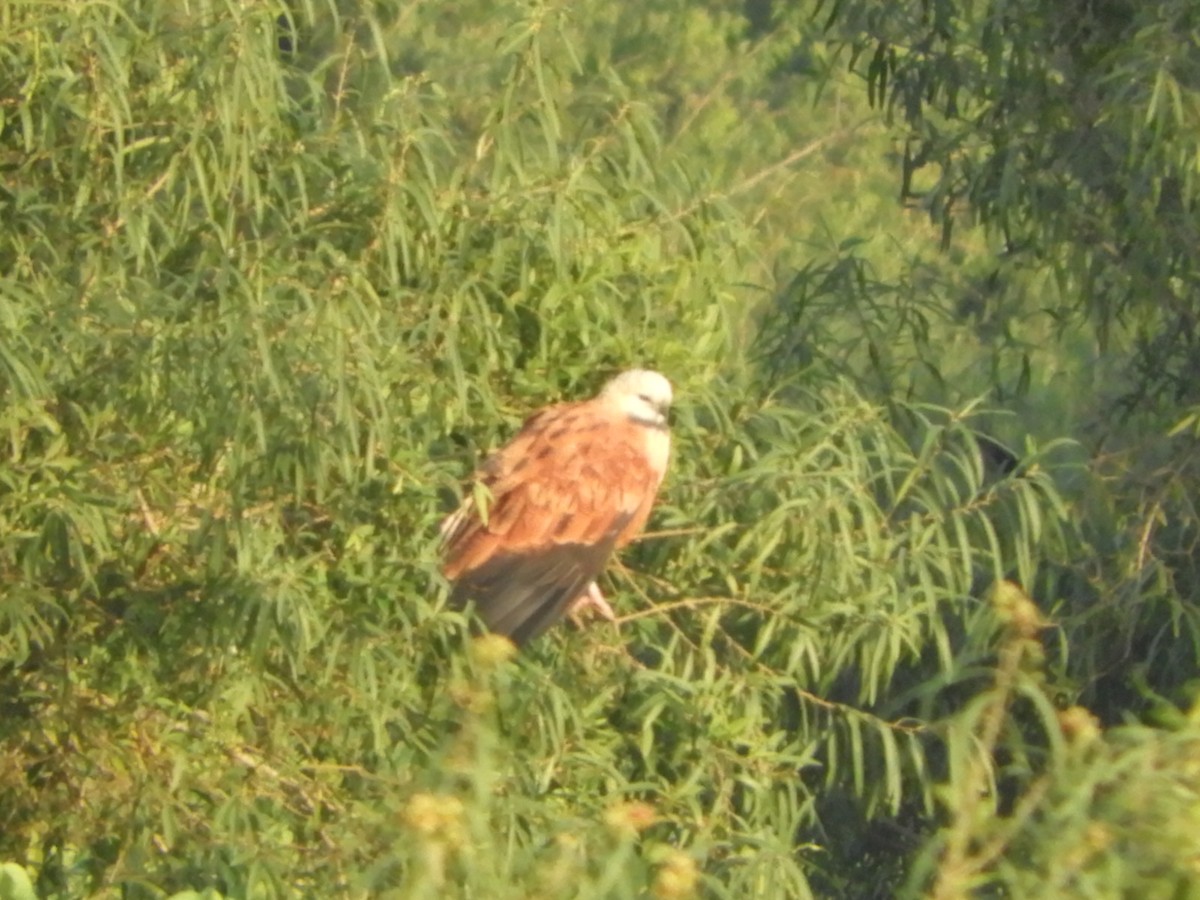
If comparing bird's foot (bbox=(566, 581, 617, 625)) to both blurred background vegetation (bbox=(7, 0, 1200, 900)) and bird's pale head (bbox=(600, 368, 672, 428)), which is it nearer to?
blurred background vegetation (bbox=(7, 0, 1200, 900))

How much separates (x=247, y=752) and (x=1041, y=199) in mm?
2262

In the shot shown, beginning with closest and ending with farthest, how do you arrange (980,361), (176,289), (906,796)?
(176,289) → (906,796) → (980,361)

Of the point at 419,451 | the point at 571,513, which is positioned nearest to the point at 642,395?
the point at 571,513

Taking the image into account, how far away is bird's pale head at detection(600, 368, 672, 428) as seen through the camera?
5188 mm

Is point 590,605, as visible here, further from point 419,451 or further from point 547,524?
point 419,451

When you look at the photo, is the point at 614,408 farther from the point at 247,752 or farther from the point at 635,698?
the point at 247,752

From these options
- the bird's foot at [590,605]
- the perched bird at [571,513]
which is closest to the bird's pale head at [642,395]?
the perched bird at [571,513]

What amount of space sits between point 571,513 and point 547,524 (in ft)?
0.19

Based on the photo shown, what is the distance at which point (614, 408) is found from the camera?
17.4 feet

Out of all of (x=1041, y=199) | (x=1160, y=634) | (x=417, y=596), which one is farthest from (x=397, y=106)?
(x=1160, y=634)

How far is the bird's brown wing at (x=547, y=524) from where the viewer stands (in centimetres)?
531

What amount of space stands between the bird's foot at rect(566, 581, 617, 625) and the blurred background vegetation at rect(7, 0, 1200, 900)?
0.17ft

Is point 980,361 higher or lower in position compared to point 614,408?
lower

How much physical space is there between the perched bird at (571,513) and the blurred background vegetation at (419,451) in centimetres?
7
